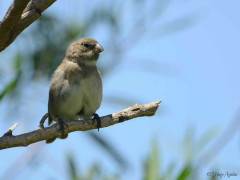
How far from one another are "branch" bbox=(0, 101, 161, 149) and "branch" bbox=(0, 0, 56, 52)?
806mm

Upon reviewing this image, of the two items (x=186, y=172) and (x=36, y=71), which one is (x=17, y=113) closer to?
(x=36, y=71)

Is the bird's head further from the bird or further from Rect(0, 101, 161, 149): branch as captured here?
Rect(0, 101, 161, 149): branch

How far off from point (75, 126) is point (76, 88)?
48.5 inches

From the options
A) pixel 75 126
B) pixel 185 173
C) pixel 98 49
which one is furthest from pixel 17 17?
pixel 98 49

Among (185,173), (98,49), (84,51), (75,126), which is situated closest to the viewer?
(185,173)

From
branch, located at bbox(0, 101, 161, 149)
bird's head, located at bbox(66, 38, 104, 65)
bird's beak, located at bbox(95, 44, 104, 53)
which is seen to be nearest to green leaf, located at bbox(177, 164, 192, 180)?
branch, located at bbox(0, 101, 161, 149)

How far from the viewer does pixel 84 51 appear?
569 centimetres

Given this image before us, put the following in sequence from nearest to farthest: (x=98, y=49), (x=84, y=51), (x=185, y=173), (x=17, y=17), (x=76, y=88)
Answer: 1. (x=17, y=17)
2. (x=185, y=173)
3. (x=76, y=88)
4. (x=98, y=49)
5. (x=84, y=51)

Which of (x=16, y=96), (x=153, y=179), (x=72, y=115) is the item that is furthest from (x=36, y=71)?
(x=153, y=179)

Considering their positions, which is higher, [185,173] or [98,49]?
[98,49]

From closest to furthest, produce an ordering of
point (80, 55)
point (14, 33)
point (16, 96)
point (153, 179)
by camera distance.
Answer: point (14, 33) < point (153, 179) < point (16, 96) < point (80, 55)

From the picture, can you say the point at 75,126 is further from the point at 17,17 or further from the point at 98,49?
the point at 98,49

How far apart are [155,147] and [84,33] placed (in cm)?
194

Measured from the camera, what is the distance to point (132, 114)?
3.75m
